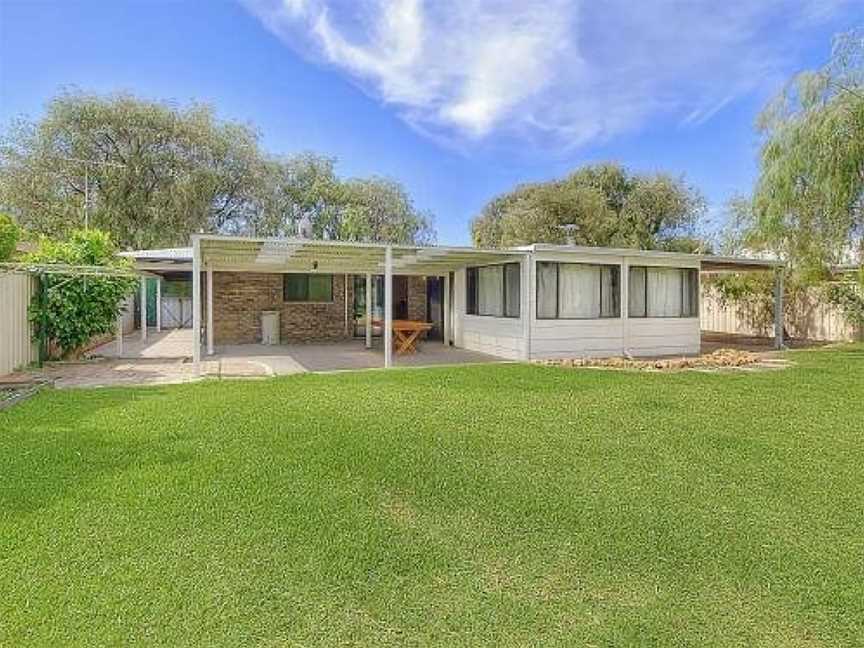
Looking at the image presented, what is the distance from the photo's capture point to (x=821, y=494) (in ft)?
14.6

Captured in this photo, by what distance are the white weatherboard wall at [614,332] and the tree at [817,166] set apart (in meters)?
2.36

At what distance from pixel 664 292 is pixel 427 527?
12346 mm

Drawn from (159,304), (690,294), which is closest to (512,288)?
(690,294)

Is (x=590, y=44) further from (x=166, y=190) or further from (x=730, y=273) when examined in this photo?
(x=166, y=190)

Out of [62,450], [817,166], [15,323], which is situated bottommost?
[62,450]

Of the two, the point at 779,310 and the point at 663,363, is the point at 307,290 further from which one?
the point at 779,310

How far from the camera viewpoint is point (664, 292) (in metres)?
14.5

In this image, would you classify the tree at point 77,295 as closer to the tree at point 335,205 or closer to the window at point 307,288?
the window at point 307,288

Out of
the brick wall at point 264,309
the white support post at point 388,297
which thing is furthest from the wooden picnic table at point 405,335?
the brick wall at point 264,309

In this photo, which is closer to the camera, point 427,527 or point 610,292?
point 427,527

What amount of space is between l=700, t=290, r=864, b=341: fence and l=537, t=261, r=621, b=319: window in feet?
28.1

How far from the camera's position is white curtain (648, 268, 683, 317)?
14.3 meters

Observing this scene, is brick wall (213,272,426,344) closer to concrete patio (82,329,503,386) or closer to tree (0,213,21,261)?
concrete patio (82,329,503,386)

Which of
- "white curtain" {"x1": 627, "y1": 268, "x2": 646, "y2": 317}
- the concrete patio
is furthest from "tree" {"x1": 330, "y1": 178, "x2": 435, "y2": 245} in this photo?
"white curtain" {"x1": 627, "y1": 268, "x2": 646, "y2": 317}
